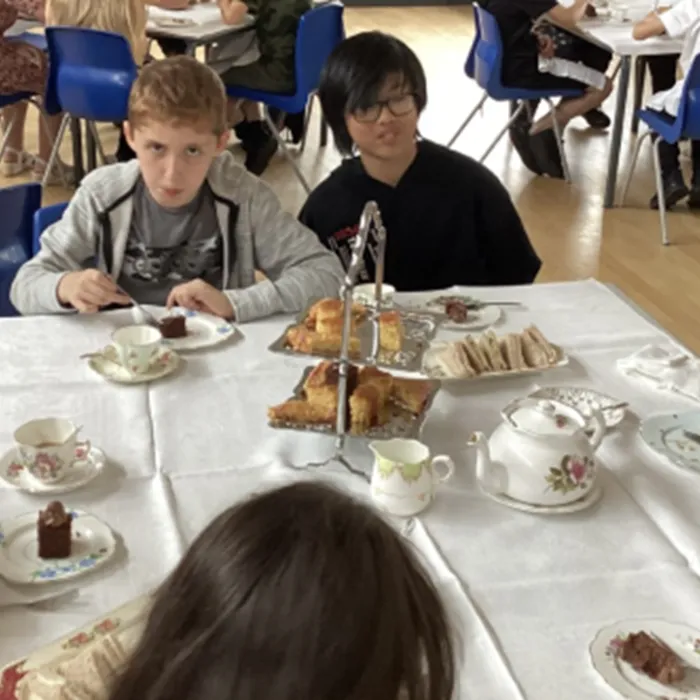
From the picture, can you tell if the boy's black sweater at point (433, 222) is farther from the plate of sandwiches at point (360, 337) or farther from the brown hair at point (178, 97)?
the plate of sandwiches at point (360, 337)

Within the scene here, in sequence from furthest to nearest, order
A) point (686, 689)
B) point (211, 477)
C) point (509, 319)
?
point (509, 319)
point (211, 477)
point (686, 689)

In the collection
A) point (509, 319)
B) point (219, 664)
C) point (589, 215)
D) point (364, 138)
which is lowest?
point (589, 215)

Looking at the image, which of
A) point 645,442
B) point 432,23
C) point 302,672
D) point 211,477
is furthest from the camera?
point 432,23

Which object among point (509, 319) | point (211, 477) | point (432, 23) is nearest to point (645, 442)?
point (509, 319)

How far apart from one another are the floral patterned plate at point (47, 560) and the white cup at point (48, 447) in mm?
69

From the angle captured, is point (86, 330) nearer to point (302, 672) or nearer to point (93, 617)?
point (93, 617)

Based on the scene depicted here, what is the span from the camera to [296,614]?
57cm

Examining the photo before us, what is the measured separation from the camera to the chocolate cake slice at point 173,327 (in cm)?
169

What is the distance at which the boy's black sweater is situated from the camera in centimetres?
218

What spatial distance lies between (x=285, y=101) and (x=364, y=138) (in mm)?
2274

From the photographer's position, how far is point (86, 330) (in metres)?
1.73

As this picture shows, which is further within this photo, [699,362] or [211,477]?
[699,362]

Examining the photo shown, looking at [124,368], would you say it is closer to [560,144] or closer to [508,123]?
[508,123]

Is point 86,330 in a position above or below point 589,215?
above
